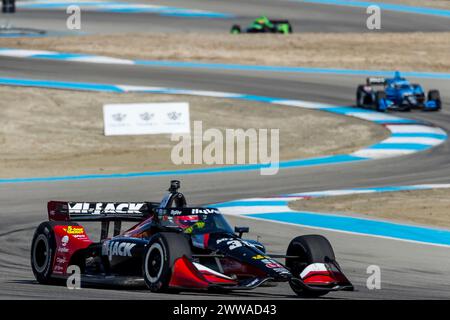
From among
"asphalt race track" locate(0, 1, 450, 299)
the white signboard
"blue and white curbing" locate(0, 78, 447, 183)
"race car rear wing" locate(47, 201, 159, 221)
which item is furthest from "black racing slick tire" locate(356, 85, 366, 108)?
"race car rear wing" locate(47, 201, 159, 221)

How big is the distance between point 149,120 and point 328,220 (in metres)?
10.1

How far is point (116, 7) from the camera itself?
51.2 meters

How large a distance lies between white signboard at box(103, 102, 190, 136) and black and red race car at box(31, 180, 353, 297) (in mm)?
13087

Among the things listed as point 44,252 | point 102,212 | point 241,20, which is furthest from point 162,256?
point 241,20

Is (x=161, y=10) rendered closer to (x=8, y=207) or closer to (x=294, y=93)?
(x=294, y=93)

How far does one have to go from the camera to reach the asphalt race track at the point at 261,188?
39.1 feet

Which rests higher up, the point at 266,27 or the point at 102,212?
the point at 266,27

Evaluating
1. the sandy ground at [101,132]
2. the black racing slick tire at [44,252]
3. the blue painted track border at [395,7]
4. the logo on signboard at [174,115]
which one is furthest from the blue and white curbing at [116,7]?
the black racing slick tire at [44,252]

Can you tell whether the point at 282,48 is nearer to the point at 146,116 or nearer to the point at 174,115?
the point at 174,115

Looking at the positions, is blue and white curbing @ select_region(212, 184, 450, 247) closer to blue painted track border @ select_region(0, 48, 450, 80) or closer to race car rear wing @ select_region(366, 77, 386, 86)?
race car rear wing @ select_region(366, 77, 386, 86)

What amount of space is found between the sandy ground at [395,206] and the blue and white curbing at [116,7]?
3035 centimetres

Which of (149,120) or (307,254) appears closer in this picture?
(307,254)

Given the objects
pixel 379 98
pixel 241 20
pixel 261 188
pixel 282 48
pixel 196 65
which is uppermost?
pixel 241 20

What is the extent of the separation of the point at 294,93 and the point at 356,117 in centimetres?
357
